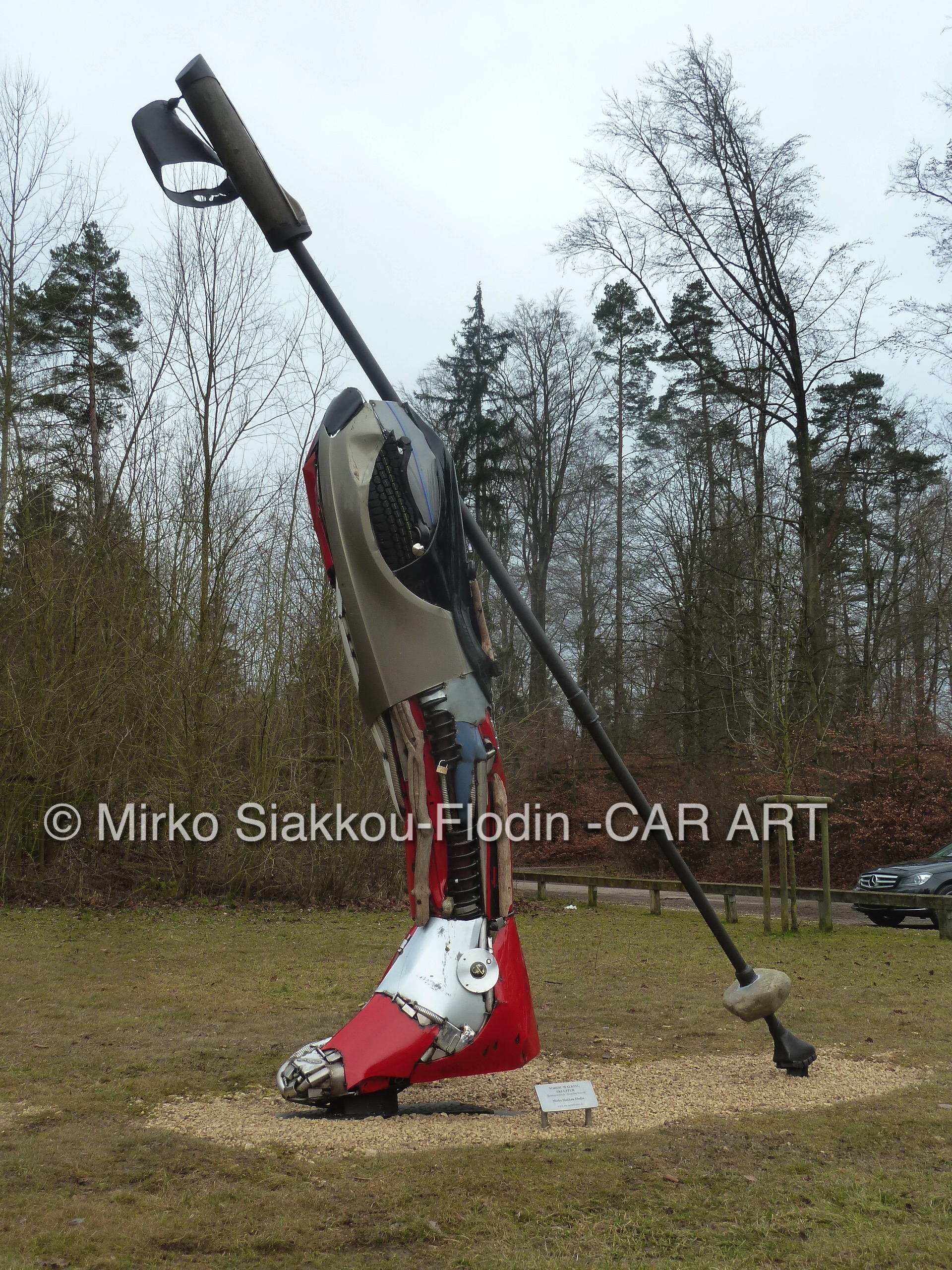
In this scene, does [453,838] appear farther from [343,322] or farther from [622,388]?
[622,388]

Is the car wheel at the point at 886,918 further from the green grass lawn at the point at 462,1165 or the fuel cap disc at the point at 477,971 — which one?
the fuel cap disc at the point at 477,971

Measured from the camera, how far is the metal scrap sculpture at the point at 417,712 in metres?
4.57

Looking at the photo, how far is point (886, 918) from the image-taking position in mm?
13297

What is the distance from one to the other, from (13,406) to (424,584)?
10.6 meters

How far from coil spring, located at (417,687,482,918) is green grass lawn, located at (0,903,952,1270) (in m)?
1.04

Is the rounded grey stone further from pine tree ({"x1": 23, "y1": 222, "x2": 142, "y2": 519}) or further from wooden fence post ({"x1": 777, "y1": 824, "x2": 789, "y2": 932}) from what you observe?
pine tree ({"x1": 23, "y1": 222, "x2": 142, "y2": 519})

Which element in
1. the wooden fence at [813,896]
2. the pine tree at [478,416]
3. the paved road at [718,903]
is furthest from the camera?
the pine tree at [478,416]

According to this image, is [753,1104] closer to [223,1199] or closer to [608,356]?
[223,1199]

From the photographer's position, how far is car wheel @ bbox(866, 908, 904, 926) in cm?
1320

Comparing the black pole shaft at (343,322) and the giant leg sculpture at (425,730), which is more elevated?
the black pole shaft at (343,322)

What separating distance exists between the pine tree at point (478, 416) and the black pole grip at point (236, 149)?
1942 centimetres

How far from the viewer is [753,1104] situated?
4887mm

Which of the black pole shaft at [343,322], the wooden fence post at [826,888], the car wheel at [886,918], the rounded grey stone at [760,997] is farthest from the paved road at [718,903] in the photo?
the black pole shaft at [343,322]

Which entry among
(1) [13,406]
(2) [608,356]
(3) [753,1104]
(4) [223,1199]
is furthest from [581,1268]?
(2) [608,356]
